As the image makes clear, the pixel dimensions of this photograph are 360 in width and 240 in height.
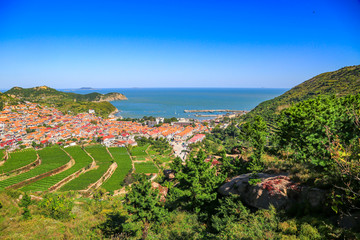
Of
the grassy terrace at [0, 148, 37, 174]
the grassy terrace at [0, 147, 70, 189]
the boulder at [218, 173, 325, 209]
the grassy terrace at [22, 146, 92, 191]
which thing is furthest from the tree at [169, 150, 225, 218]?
the grassy terrace at [0, 148, 37, 174]

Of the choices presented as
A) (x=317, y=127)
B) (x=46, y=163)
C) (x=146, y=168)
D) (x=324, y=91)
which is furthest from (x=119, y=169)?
(x=324, y=91)

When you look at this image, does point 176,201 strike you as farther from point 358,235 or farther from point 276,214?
point 358,235

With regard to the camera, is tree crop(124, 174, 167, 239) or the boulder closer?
the boulder

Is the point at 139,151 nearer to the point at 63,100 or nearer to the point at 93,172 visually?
the point at 93,172

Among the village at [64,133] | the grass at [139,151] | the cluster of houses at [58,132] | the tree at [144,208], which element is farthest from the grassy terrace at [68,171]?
the tree at [144,208]

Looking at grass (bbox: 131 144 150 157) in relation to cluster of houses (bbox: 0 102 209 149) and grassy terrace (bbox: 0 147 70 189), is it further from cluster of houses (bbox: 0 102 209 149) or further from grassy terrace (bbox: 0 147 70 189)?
grassy terrace (bbox: 0 147 70 189)

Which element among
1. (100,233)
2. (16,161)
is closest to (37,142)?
(16,161)

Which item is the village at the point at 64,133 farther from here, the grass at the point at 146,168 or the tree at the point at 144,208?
the tree at the point at 144,208
